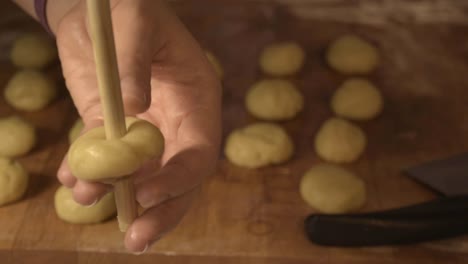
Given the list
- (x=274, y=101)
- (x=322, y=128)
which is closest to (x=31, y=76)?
(x=274, y=101)

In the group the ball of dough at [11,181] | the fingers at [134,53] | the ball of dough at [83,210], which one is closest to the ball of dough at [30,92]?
the ball of dough at [11,181]

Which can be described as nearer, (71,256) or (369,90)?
(71,256)

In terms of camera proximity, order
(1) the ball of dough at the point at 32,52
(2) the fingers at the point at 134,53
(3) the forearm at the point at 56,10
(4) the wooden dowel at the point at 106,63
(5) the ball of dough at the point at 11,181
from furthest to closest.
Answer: (1) the ball of dough at the point at 32,52 < (5) the ball of dough at the point at 11,181 < (3) the forearm at the point at 56,10 < (2) the fingers at the point at 134,53 < (4) the wooden dowel at the point at 106,63

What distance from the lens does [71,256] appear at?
41.5 inches

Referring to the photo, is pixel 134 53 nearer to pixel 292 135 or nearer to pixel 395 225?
pixel 395 225

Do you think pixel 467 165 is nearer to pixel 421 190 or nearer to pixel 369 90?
pixel 421 190

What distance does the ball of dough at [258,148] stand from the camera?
4.05 feet

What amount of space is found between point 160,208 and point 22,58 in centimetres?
90

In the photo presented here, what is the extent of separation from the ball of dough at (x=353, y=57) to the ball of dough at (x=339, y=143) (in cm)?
25

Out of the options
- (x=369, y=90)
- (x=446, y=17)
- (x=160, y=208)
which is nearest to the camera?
(x=160, y=208)

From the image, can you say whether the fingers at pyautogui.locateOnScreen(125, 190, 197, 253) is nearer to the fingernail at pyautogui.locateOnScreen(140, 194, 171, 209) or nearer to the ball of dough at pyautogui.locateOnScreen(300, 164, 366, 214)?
the fingernail at pyautogui.locateOnScreen(140, 194, 171, 209)

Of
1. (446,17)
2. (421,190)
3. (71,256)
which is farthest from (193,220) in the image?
(446,17)

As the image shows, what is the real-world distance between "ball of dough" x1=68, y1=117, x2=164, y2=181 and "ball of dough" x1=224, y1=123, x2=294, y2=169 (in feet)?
2.18

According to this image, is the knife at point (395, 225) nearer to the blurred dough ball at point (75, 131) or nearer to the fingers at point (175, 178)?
the fingers at point (175, 178)
